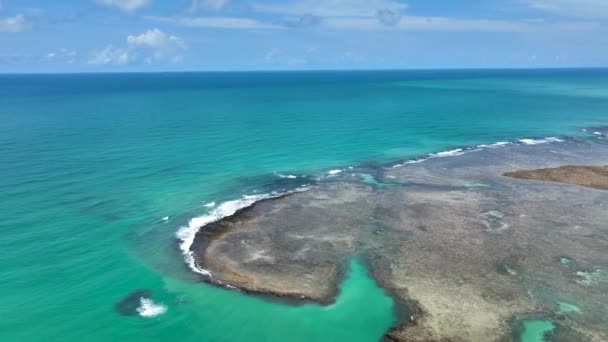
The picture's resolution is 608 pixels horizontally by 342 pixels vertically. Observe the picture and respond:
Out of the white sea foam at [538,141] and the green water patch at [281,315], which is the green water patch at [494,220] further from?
the white sea foam at [538,141]

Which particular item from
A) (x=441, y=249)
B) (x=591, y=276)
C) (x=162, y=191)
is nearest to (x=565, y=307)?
(x=591, y=276)

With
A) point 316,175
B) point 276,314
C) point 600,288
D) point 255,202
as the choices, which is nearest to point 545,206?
point 600,288

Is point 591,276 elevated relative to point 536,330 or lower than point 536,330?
elevated

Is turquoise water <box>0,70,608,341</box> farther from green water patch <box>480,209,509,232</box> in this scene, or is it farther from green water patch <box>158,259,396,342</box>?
green water patch <box>480,209,509,232</box>

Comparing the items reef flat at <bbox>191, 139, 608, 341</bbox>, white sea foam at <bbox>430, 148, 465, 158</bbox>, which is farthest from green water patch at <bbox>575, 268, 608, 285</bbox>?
white sea foam at <bbox>430, 148, 465, 158</bbox>

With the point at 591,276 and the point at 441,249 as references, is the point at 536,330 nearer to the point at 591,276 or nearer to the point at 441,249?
the point at 591,276

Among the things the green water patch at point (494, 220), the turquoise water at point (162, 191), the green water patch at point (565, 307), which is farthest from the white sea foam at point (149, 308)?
the green water patch at point (494, 220)
